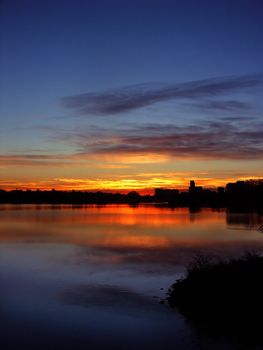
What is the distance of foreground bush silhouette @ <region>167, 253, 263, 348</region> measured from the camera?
1723cm

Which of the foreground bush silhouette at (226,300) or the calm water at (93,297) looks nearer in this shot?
the calm water at (93,297)

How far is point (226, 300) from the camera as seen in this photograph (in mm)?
18953

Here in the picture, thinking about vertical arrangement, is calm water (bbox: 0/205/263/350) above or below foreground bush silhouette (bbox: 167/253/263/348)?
below

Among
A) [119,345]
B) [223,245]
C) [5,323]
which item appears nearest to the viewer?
[119,345]

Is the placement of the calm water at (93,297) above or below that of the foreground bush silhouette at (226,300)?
below

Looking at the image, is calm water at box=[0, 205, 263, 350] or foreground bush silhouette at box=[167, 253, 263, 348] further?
foreground bush silhouette at box=[167, 253, 263, 348]

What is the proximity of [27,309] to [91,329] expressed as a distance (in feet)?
14.9

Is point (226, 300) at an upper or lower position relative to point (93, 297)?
upper

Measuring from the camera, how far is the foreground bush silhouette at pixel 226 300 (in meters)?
17.2

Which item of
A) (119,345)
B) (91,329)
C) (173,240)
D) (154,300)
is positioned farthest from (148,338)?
(173,240)

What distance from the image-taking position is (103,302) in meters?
22.0

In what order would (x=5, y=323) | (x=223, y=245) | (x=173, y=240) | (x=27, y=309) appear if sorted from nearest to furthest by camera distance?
(x=5, y=323) < (x=27, y=309) < (x=223, y=245) < (x=173, y=240)

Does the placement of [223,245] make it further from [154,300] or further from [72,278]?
[154,300]

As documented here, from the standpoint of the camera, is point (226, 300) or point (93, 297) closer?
point (226, 300)
